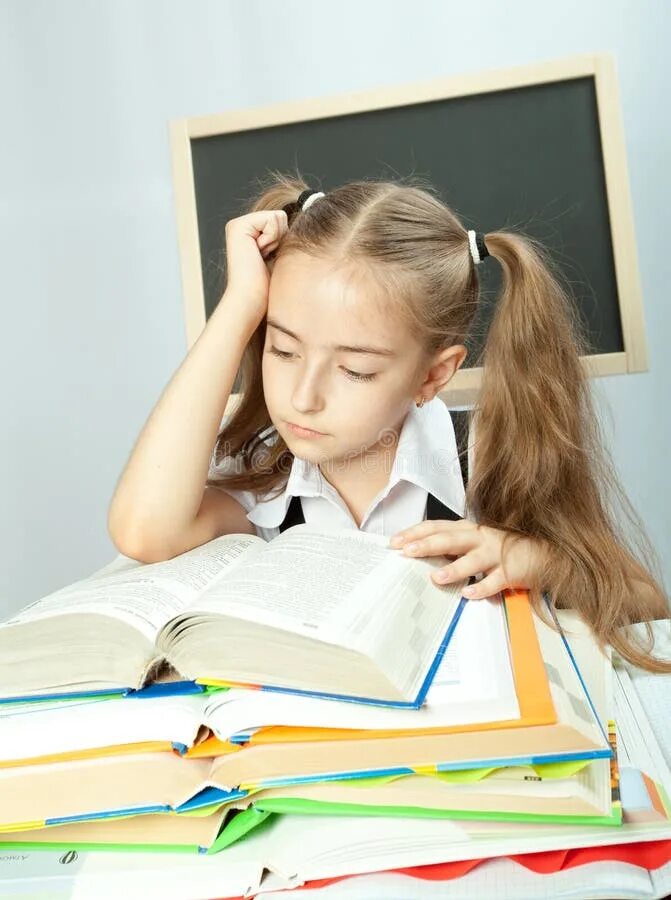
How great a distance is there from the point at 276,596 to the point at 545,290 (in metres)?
0.53

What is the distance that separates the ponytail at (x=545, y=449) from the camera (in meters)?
0.76

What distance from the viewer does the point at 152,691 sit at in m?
0.48

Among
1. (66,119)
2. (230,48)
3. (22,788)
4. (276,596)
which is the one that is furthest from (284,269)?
(66,119)

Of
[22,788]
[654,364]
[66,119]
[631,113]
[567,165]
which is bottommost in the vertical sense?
[22,788]

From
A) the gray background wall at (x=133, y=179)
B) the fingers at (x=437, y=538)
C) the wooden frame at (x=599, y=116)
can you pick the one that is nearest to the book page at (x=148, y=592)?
the fingers at (x=437, y=538)

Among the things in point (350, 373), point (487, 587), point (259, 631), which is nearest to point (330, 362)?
point (350, 373)

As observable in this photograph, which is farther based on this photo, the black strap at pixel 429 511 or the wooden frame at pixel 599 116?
the wooden frame at pixel 599 116

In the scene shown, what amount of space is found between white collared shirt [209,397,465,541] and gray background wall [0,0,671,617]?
51 centimetres

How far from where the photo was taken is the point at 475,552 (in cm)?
68

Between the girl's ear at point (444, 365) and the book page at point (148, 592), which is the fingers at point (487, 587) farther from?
the girl's ear at point (444, 365)

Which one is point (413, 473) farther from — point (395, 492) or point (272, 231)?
point (272, 231)

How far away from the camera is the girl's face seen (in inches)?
31.7

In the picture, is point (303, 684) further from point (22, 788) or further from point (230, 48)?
point (230, 48)

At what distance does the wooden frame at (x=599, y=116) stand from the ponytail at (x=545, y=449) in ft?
1.04
